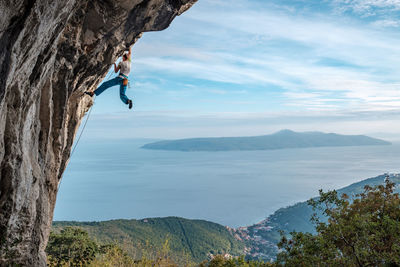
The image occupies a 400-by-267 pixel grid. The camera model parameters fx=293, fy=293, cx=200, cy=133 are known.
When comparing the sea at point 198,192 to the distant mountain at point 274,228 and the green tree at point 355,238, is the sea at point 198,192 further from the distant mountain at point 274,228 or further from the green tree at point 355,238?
the green tree at point 355,238

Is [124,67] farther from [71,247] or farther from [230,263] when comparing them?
[71,247]

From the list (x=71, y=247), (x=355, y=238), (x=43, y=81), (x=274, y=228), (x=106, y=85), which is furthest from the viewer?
(x=274, y=228)

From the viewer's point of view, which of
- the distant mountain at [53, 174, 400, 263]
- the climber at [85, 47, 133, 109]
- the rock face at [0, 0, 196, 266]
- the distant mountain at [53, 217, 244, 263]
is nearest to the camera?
the rock face at [0, 0, 196, 266]

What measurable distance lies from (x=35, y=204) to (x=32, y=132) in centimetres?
164

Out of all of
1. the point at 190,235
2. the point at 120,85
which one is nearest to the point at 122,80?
the point at 120,85

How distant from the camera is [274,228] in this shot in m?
77.9

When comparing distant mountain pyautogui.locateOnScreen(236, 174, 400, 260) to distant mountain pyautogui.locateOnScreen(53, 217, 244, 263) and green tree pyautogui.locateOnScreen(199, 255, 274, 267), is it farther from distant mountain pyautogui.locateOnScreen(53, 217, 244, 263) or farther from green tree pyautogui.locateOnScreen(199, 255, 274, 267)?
green tree pyautogui.locateOnScreen(199, 255, 274, 267)

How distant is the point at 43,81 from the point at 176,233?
53.2m

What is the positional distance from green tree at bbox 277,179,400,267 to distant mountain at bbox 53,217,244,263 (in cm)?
4053

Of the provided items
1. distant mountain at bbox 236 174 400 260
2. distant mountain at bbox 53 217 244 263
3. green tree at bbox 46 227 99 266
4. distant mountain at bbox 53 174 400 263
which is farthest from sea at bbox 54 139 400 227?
green tree at bbox 46 227 99 266

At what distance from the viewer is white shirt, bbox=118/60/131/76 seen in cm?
889

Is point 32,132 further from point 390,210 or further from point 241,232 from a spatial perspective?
point 241,232

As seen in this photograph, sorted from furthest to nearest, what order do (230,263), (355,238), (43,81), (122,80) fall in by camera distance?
(230,263) < (122,80) < (355,238) < (43,81)

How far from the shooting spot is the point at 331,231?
25.1ft
